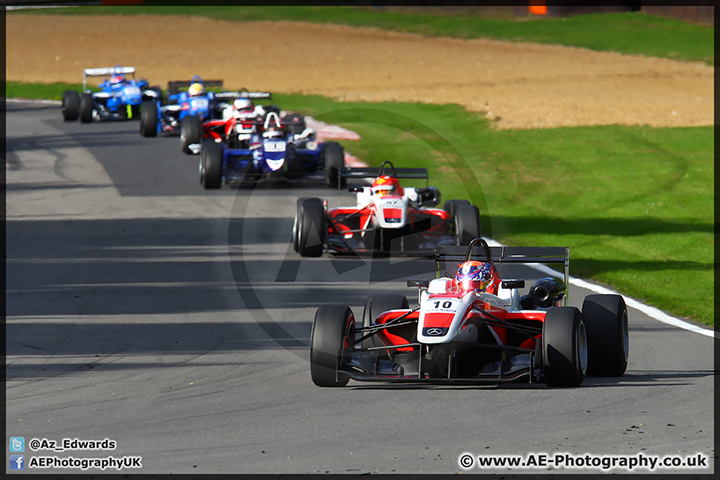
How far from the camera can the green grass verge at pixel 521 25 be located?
56.8m

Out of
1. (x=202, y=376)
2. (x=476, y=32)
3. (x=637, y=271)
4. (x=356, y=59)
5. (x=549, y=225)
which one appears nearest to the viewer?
(x=202, y=376)

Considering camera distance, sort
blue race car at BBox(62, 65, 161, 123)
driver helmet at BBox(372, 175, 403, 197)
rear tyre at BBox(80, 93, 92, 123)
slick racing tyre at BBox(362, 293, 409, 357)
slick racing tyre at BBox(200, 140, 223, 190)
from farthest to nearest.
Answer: blue race car at BBox(62, 65, 161, 123)
rear tyre at BBox(80, 93, 92, 123)
slick racing tyre at BBox(200, 140, 223, 190)
driver helmet at BBox(372, 175, 403, 197)
slick racing tyre at BBox(362, 293, 409, 357)

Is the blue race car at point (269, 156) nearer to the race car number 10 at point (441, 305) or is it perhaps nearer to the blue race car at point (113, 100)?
the blue race car at point (113, 100)

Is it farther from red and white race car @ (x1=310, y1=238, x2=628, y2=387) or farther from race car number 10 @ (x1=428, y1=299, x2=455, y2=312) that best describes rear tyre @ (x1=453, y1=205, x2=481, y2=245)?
race car number 10 @ (x1=428, y1=299, x2=455, y2=312)

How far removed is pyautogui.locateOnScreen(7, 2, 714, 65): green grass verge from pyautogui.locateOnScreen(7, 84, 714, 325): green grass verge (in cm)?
2095

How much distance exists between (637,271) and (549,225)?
162 inches

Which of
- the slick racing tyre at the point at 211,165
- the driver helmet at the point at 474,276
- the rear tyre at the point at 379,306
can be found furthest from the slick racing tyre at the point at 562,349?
the slick racing tyre at the point at 211,165

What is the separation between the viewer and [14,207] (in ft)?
69.5

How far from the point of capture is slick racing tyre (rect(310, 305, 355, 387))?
9.62 metres

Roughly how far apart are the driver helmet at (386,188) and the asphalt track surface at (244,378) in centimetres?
116

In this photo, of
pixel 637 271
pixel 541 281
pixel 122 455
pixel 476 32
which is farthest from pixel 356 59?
pixel 122 455

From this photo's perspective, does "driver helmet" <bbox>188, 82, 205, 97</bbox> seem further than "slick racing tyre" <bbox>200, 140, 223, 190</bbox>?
Yes

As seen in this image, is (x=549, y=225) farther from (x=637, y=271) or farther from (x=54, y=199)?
(x=54, y=199)

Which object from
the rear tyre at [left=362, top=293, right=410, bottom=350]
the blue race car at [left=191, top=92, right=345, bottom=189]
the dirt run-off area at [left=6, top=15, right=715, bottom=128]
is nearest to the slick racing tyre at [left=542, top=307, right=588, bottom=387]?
the rear tyre at [left=362, top=293, right=410, bottom=350]
